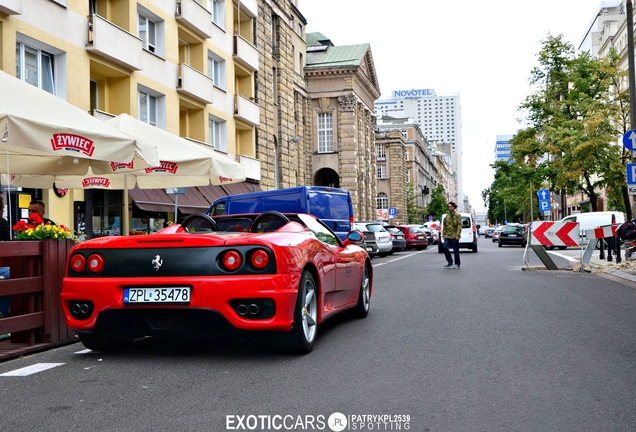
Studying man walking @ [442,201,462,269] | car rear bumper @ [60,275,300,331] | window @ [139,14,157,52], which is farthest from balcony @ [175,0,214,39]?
car rear bumper @ [60,275,300,331]

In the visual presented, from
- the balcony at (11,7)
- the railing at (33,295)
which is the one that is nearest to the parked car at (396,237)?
the balcony at (11,7)

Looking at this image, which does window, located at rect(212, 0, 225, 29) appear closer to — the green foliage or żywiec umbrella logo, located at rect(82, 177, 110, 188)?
the green foliage

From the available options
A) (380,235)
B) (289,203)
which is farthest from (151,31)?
(380,235)

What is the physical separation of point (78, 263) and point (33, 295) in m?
A: 1.02

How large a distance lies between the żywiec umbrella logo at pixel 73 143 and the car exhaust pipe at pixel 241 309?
3.44 m

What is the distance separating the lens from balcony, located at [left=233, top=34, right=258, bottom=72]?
32.5 meters

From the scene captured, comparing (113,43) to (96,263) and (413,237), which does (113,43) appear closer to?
(96,263)

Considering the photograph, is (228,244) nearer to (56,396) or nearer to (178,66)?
(56,396)

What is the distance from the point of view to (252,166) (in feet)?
111

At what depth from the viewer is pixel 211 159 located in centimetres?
1165

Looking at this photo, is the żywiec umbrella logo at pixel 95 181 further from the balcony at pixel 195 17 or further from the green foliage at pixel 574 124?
the green foliage at pixel 574 124

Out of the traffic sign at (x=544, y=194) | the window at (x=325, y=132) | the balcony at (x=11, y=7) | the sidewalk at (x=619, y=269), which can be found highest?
the window at (x=325, y=132)

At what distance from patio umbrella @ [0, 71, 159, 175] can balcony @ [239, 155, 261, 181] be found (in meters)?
23.0

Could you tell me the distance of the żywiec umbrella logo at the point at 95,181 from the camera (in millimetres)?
13000
